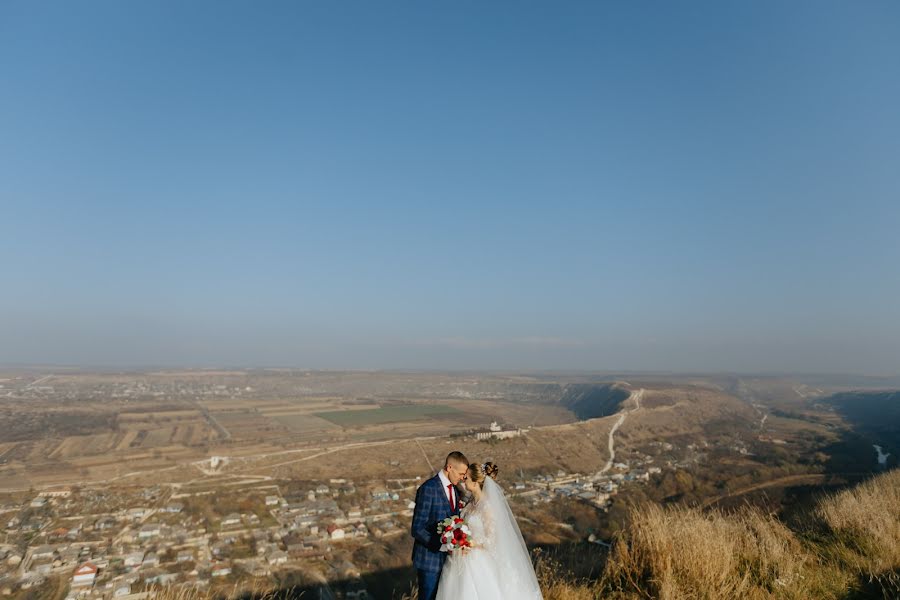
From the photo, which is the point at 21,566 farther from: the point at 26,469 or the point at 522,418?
the point at 522,418

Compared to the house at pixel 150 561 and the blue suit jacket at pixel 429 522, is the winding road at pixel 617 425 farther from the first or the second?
the blue suit jacket at pixel 429 522

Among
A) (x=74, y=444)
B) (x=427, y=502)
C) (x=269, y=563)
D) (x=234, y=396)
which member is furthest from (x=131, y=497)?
(x=234, y=396)

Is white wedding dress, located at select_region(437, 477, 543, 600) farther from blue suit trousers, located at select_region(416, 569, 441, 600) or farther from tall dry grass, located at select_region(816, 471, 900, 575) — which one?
tall dry grass, located at select_region(816, 471, 900, 575)

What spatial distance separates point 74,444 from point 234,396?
48.0 meters

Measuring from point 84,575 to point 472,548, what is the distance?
54.2 ft

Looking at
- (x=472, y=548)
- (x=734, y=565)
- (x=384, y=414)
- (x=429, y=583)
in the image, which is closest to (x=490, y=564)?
(x=472, y=548)

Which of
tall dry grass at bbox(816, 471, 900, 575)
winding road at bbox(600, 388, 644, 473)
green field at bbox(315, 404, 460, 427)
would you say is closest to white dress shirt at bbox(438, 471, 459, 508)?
tall dry grass at bbox(816, 471, 900, 575)

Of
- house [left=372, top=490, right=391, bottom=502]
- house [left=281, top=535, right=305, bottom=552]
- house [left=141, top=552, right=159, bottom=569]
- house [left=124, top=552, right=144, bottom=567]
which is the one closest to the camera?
house [left=141, top=552, right=159, bottom=569]

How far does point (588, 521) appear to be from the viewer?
66.5 feet

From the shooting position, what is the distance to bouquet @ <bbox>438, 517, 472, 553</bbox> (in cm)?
448

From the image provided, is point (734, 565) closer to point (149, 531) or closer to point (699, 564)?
point (699, 564)

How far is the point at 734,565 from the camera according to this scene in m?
5.79

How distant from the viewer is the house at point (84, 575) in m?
14.3

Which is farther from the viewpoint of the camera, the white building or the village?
the white building
